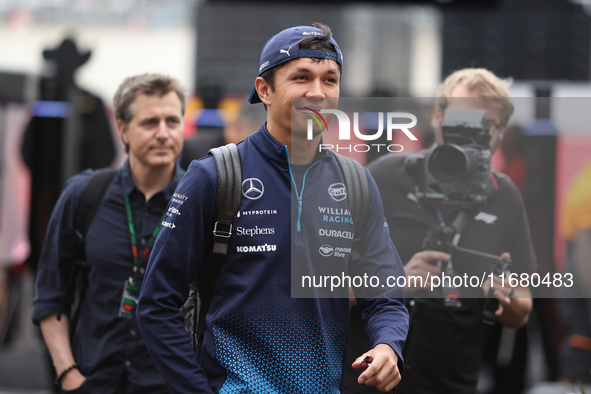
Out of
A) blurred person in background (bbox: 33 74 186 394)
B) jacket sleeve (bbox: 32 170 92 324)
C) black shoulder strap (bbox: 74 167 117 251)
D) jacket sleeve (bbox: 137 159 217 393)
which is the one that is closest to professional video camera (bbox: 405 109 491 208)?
jacket sleeve (bbox: 137 159 217 393)

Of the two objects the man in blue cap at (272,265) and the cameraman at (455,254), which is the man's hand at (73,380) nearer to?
the man in blue cap at (272,265)

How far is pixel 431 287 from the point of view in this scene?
239 centimetres

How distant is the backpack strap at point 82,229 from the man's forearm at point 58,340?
0.03 meters

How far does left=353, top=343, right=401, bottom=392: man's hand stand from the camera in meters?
1.69

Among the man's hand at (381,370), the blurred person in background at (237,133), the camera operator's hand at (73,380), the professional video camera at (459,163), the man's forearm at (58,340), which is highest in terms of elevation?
the blurred person in background at (237,133)

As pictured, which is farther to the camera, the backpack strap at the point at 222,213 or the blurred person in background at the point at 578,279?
the blurred person in background at the point at 578,279

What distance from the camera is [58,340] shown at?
8.73 ft

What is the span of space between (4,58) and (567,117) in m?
6.05

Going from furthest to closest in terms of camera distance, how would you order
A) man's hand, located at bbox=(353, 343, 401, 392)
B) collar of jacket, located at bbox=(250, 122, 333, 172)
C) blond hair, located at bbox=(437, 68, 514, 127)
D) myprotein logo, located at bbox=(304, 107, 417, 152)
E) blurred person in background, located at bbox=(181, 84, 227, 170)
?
blurred person in background, located at bbox=(181, 84, 227, 170) < blond hair, located at bbox=(437, 68, 514, 127) < myprotein logo, located at bbox=(304, 107, 417, 152) < collar of jacket, located at bbox=(250, 122, 333, 172) < man's hand, located at bbox=(353, 343, 401, 392)

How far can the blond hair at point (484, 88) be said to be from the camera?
8.10 ft

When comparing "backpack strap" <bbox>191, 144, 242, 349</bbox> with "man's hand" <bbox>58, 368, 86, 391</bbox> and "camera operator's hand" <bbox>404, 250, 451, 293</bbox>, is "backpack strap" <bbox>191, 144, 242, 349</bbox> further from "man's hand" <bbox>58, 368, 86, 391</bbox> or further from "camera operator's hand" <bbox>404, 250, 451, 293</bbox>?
"man's hand" <bbox>58, 368, 86, 391</bbox>

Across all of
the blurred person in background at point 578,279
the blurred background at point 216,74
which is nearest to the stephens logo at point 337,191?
the blurred person in background at point 578,279

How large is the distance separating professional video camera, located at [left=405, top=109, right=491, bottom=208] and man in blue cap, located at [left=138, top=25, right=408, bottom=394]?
1.72 ft

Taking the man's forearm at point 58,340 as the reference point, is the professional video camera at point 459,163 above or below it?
above
